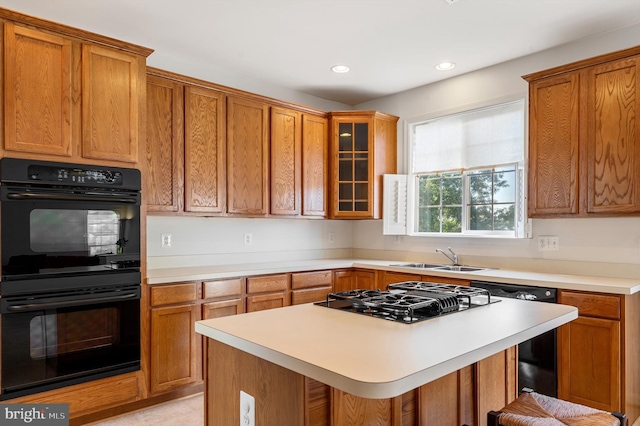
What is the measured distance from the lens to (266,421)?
4.58 feet

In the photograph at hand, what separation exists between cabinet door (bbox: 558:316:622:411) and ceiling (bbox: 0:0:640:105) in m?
2.04

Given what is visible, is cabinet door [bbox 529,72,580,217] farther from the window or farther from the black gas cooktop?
the black gas cooktop

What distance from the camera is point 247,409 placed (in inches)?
56.8

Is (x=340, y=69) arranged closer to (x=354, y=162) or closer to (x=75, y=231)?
(x=354, y=162)

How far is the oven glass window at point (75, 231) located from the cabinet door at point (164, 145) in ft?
1.50

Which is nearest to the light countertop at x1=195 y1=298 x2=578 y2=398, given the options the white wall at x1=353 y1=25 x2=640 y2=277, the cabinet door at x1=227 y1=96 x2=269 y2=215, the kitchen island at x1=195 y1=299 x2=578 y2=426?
the kitchen island at x1=195 y1=299 x2=578 y2=426

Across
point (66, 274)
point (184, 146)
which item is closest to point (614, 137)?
point (184, 146)

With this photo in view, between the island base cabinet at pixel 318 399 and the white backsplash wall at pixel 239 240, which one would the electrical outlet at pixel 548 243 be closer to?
the island base cabinet at pixel 318 399

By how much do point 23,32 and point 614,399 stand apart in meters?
4.10

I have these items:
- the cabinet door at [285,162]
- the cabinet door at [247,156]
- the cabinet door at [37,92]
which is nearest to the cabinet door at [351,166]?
the cabinet door at [285,162]

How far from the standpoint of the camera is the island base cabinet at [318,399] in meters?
1.36

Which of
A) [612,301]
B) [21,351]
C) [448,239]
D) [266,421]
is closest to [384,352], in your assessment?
[266,421]

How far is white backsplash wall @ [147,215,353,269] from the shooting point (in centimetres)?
356

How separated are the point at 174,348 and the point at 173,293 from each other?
395 mm
